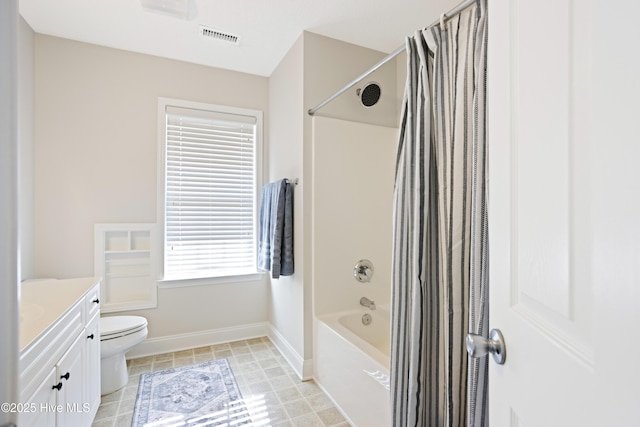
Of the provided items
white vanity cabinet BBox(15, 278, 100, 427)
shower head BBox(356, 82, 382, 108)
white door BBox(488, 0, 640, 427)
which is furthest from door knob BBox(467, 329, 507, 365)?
shower head BBox(356, 82, 382, 108)

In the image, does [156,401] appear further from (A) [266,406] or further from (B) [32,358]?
(B) [32,358]

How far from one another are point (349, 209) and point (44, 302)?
187cm

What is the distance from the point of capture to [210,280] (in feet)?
9.38

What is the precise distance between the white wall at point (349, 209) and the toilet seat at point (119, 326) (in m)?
1.35

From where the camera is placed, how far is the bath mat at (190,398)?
5.91ft

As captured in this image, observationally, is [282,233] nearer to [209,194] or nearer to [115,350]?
[209,194]

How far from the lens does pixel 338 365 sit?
1.93 m

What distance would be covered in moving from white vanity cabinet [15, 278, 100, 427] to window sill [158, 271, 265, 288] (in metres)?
0.88

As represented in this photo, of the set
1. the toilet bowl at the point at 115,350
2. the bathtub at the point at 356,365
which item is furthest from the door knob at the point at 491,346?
the toilet bowl at the point at 115,350

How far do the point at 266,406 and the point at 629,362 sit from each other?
2.04m

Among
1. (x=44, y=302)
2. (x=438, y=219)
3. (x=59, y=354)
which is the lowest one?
(x=59, y=354)

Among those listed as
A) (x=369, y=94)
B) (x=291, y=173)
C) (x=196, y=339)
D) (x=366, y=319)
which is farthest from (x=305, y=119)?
(x=196, y=339)

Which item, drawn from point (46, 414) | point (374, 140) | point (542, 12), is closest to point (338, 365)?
point (46, 414)

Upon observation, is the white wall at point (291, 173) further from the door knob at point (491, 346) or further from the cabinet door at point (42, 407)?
the door knob at point (491, 346)
